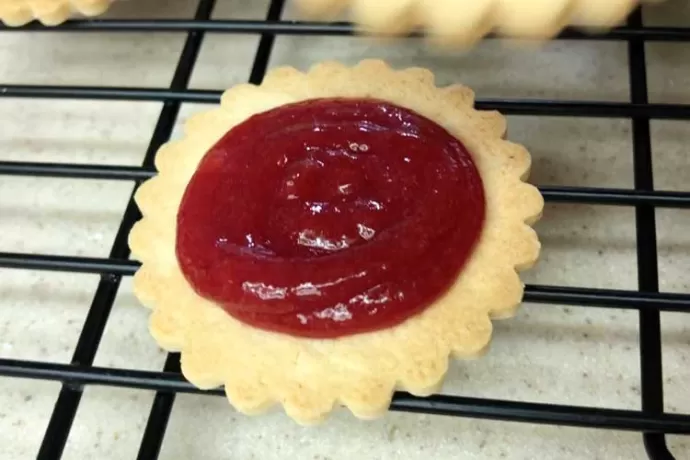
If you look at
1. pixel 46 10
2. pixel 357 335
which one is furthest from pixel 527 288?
pixel 46 10

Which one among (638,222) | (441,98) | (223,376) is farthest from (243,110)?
(638,222)

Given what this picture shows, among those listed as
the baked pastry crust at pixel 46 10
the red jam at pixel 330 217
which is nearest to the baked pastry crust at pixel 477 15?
the red jam at pixel 330 217

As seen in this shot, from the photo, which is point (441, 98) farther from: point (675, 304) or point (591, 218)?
point (675, 304)

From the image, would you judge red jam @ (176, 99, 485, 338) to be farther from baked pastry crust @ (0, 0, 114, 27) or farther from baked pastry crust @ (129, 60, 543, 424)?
baked pastry crust @ (0, 0, 114, 27)

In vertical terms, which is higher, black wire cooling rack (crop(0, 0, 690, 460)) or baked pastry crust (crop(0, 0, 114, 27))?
baked pastry crust (crop(0, 0, 114, 27))

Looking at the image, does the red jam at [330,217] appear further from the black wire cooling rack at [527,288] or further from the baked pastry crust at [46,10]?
the baked pastry crust at [46,10]

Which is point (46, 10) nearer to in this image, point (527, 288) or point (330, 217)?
point (330, 217)

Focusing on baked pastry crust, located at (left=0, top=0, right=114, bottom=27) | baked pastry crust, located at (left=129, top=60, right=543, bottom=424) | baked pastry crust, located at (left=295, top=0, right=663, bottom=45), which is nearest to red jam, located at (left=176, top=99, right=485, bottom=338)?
baked pastry crust, located at (left=129, top=60, right=543, bottom=424)

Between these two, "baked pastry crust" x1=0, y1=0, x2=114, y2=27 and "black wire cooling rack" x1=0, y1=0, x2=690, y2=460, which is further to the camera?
"baked pastry crust" x1=0, y1=0, x2=114, y2=27
